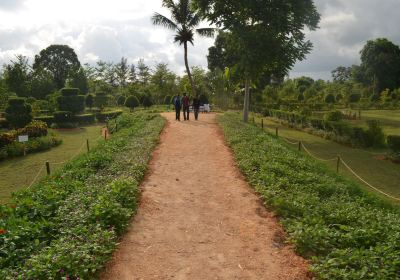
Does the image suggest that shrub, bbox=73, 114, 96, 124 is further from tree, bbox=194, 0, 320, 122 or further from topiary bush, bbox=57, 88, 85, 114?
tree, bbox=194, 0, 320, 122

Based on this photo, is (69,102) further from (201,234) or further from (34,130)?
(201,234)

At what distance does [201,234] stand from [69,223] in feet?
7.08

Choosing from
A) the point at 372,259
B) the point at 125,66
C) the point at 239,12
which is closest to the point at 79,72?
the point at 125,66

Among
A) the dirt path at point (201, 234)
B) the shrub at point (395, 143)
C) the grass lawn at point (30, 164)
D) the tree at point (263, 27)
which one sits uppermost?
the tree at point (263, 27)

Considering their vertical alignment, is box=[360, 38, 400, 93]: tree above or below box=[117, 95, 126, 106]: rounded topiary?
above

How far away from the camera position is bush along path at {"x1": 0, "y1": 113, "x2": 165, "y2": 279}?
4375 millimetres

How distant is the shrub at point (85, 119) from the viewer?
2925 cm

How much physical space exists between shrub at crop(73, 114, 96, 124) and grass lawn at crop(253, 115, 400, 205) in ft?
56.7

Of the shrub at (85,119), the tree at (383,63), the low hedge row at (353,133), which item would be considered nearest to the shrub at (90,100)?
the shrub at (85,119)

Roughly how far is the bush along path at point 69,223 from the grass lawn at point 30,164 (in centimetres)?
348

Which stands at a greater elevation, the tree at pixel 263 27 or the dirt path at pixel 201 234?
the tree at pixel 263 27

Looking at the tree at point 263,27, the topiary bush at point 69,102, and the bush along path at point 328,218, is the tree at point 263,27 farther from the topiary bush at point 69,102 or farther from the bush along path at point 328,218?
the topiary bush at point 69,102

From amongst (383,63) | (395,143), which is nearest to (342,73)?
(383,63)

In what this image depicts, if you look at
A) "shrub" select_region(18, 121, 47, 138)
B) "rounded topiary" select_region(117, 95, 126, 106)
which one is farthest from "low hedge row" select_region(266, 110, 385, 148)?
"rounded topiary" select_region(117, 95, 126, 106)
